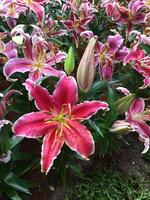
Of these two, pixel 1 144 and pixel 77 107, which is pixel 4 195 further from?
pixel 77 107

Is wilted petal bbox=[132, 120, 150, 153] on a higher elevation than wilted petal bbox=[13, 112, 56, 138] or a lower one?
lower

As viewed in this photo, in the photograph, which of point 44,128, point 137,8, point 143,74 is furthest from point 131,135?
point 44,128

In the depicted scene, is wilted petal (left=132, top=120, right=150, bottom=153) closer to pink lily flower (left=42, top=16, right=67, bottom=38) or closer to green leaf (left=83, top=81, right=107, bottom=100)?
green leaf (left=83, top=81, right=107, bottom=100)

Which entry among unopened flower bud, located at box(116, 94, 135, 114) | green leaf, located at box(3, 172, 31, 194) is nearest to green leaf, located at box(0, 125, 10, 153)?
green leaf, located at box(3, 172, 31, 194)

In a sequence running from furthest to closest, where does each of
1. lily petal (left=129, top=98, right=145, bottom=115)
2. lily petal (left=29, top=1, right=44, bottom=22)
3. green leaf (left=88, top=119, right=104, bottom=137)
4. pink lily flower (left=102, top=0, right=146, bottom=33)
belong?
1. pink lily flower (left=102, top=0, right=146, bottom=33)
2. lily petal (left=29, top=1, right=44, bottom=22)
3. lily petal (left=129, top=98, right=145, bottom=115)
4. green leaf (left=88, top=119, right=104, bottom=137)

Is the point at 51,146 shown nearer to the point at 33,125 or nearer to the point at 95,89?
the point at 33,125

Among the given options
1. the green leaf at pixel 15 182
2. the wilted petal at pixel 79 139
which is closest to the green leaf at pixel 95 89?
the wilted petal at pixel 79 139

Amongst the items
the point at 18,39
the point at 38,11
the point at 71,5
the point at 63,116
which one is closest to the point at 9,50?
the point at 18,39
